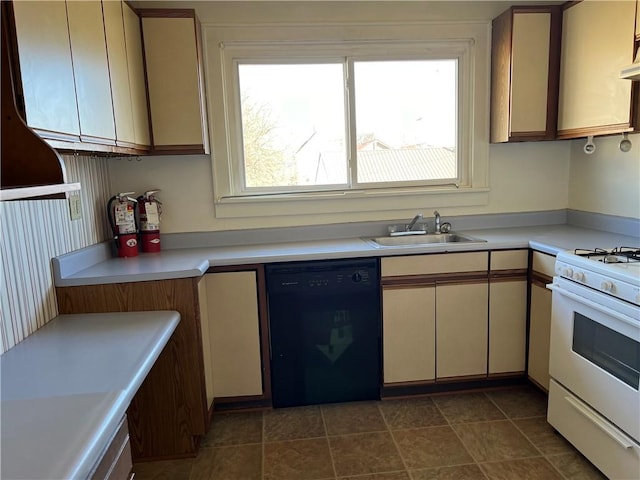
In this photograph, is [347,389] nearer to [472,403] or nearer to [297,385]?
[297,385]

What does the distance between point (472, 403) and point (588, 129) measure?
64.6 inches

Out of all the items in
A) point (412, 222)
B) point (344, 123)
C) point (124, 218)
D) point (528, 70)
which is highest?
point (528, 70)

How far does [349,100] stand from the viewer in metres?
2.90

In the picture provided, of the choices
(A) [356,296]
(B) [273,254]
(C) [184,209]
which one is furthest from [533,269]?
(C) [184,209]

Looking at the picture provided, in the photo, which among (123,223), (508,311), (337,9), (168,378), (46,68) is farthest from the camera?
(337,9)

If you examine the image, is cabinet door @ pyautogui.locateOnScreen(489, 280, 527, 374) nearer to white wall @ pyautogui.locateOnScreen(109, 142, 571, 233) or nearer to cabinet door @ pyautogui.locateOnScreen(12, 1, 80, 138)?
white wall @ pyautogui.locateOnScreen(109, 142, 571, 233)

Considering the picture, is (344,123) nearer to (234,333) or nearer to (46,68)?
(234,333)

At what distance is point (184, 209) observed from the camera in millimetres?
2842

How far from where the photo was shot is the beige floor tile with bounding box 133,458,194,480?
209cm

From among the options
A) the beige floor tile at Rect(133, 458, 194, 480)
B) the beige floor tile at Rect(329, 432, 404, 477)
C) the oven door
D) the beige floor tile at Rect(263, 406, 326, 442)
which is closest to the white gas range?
the oven door

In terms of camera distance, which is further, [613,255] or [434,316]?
[434,316]

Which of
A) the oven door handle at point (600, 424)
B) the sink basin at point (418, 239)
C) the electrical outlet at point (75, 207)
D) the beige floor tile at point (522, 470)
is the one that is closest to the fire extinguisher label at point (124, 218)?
the electrical outlet at point (75, 207)

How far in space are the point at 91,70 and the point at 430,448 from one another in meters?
2.23

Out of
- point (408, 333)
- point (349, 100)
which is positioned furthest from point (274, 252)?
point (349, 100)
